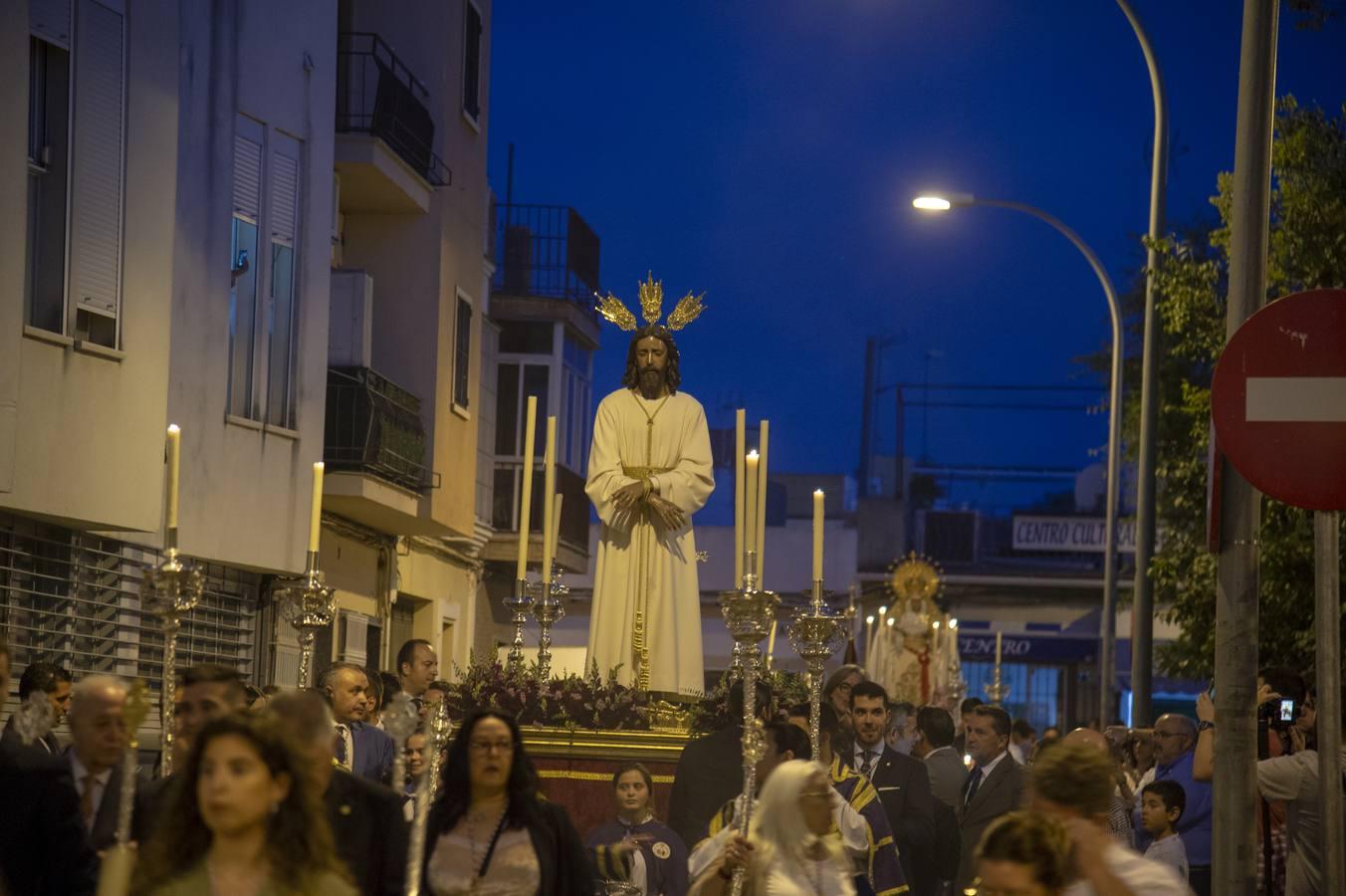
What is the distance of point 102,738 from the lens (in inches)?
285

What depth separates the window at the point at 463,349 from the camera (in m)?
28.3

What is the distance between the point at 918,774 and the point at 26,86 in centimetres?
743

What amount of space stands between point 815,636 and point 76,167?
7.99 meters

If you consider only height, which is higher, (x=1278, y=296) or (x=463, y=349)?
(x=463, y=349)

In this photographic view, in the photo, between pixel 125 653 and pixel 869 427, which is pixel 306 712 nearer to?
pixel 125 653

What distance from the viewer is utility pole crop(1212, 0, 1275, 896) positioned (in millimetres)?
9281

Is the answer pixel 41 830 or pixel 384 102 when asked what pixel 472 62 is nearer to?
pixel 384 102

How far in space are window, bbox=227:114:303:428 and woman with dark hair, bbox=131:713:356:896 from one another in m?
14.1

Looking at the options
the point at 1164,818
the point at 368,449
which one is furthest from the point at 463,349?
the point at 1164,818

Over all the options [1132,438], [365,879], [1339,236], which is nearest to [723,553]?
[1132,438]

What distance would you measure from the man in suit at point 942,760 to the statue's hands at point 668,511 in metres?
2.10

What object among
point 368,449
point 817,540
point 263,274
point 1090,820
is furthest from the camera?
point 368,449

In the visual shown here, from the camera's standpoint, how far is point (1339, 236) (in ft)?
59.0

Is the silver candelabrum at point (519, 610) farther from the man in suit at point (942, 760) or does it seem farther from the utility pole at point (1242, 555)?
the utility pole at point (1242, 555)
